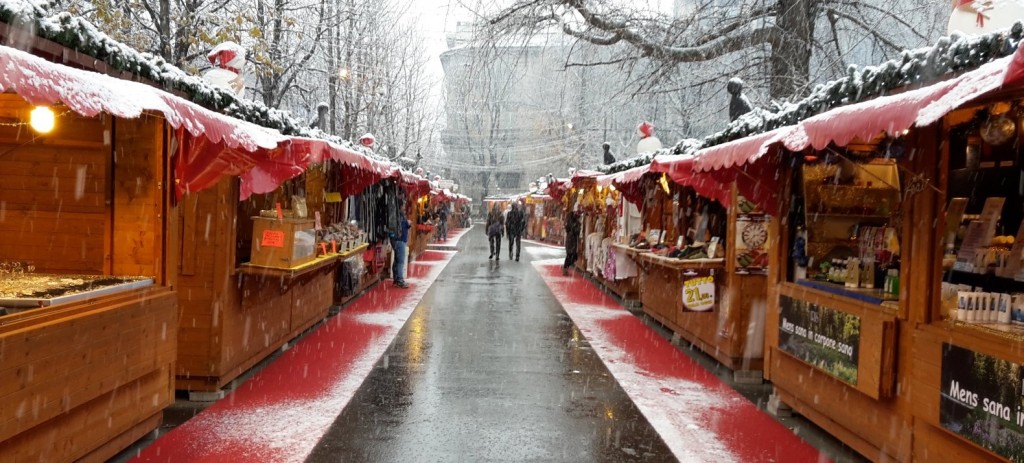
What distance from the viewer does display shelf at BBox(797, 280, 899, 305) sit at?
5484 mm

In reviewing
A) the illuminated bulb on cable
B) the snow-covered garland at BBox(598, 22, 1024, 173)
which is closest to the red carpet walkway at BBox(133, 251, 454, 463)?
the illuminated bulb on cable

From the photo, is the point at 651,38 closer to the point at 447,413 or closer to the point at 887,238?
the point at 887,238

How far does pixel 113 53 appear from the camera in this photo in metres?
5.55

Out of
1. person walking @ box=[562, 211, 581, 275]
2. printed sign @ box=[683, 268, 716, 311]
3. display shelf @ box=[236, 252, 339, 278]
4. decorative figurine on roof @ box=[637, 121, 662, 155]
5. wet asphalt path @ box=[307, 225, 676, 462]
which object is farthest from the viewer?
person walking @ box=[562, 211, 581, 275]

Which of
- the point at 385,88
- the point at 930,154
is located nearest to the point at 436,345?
the point at 930,154

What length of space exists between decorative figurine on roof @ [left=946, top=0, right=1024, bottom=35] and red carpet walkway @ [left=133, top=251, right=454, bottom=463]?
5.64 metres

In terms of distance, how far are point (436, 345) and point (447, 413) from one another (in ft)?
10.9

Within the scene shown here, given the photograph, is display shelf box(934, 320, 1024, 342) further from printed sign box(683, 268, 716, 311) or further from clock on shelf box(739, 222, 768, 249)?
printed sign box(683, 268, 716, 311)

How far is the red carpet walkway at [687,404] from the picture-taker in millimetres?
5746

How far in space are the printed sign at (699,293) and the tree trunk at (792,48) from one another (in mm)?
4470

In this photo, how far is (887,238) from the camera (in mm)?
6156

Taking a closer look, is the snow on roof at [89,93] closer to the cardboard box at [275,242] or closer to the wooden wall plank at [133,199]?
the wooden wall plank at [133,199]

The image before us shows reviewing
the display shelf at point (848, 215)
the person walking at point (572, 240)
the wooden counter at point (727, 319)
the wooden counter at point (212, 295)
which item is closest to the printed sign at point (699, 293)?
the wooden counter at point (727, 319)

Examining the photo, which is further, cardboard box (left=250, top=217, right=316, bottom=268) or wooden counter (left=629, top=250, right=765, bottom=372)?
wooden counter (left=629, top=250, right=765, bottom=372)
